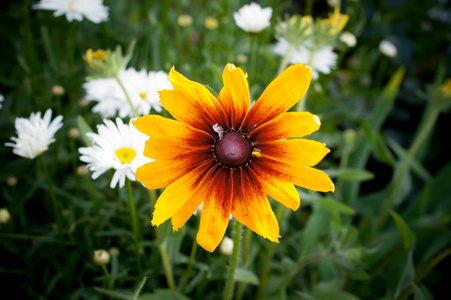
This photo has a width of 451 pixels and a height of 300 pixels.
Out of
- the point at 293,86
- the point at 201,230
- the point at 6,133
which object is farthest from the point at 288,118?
the point at 6,133

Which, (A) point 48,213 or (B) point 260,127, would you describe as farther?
(A) point 48,213

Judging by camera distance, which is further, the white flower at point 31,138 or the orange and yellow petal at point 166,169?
the white flower at point 31,138

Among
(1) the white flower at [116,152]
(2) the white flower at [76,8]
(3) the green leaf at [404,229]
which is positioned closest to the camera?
(1) the white flower at [116,152]

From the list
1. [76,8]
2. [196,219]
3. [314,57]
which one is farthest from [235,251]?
[76,8]

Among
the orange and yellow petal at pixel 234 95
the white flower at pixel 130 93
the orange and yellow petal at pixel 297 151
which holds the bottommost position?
the orange and yellow petal at pixel 297 151

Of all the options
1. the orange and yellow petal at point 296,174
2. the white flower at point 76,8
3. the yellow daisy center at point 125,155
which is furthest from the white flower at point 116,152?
the white flower at point 76,8

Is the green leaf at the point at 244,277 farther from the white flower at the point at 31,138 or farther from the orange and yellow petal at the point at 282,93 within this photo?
the white flower at the point at 31,138

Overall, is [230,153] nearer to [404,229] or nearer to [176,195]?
[176,195]

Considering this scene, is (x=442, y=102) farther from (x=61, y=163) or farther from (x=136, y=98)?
(x=61, y=163)
